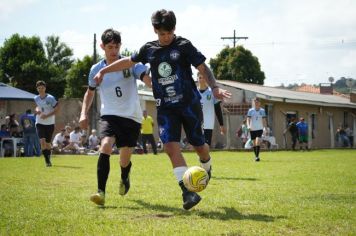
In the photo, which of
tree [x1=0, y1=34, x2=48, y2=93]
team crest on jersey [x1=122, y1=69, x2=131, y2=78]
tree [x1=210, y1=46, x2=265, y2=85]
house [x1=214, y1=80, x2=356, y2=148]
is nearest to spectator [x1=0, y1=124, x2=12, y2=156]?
house [x1=214, y1=80, x2=356, y2=148]

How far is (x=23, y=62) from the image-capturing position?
62.2 metres

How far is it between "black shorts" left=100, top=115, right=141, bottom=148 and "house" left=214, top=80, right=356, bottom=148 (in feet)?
87.8

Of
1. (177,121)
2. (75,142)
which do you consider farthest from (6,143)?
(177,121)

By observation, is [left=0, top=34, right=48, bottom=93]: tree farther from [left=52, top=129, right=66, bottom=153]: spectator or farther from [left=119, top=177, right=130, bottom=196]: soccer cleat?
[left=119, top=177, right=130, bottom=196]: soccer cleat

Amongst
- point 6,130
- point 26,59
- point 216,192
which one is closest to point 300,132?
point 6,130

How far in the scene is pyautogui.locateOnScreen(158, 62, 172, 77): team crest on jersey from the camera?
6453 mm

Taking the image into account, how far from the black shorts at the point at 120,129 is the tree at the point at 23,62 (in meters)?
54.6

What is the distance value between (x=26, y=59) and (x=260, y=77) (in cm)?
2822

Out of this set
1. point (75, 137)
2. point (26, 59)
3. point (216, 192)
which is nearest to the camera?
point (216, 192)

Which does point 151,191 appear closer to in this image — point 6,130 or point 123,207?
point 123,207

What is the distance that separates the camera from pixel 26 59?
62.6 metres

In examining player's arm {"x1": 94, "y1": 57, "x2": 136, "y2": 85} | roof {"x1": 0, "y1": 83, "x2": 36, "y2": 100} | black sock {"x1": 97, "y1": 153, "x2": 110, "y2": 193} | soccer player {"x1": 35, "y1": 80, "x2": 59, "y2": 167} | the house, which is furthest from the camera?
the house

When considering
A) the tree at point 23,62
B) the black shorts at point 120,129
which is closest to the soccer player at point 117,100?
the black shorts at point 120,129

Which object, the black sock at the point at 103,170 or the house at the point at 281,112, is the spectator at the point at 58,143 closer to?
the house at the point at 281,112
